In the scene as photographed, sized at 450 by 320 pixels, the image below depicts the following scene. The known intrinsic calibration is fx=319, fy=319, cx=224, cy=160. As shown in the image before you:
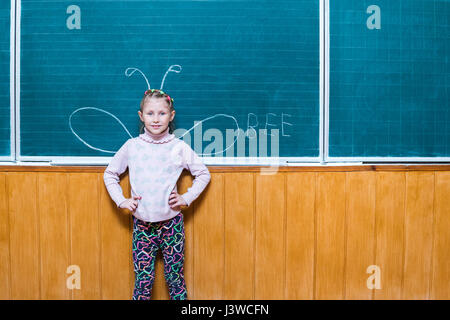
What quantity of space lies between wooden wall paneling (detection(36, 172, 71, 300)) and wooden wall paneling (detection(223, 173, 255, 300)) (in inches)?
31.4

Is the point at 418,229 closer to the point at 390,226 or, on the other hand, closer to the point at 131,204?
the point at 390,226

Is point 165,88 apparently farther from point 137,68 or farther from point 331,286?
point 331,286

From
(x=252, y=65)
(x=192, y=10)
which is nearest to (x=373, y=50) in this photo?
(x=252, y=65)

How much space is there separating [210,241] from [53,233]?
78cm

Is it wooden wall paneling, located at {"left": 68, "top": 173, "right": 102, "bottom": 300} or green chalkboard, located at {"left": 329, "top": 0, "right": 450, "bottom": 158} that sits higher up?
green chalkboard, located at {"left": 329, "top": 0, "right": 450, "bottom": 158}

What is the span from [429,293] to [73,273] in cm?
181

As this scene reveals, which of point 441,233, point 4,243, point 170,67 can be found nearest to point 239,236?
point 170,67

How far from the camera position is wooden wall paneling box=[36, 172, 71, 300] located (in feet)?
5.14

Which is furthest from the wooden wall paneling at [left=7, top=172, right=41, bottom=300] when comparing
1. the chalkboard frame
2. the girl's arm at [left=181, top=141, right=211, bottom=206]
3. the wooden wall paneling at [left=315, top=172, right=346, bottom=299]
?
the wooden wall paneling at [left=315, top=172, right=346, bottom=299]

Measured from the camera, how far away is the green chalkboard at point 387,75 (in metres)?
1.57

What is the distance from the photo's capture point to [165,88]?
5.11 ft

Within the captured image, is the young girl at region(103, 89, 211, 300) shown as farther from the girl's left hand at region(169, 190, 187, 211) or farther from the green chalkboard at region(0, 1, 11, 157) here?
the green chalkboard at region(0, 1, 11, 157)

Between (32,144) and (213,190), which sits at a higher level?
(32,144)

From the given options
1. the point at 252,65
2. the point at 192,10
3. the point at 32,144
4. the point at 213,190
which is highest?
the point at 192,10
